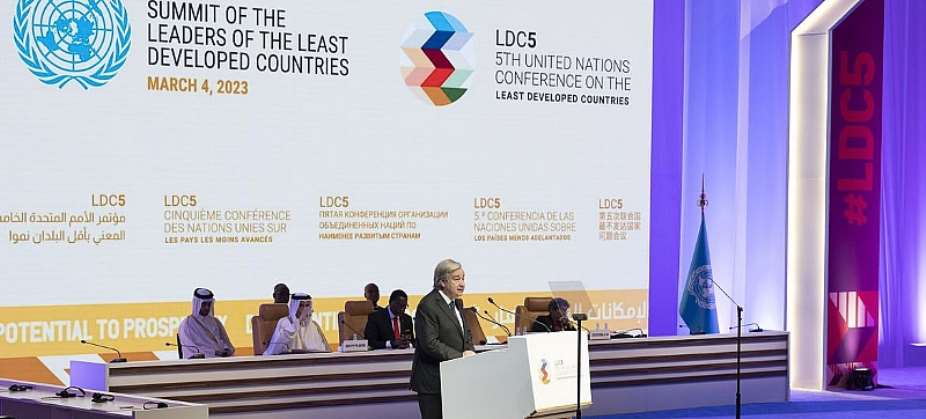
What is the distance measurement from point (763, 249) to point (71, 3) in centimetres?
631

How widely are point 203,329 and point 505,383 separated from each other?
13.0 ft

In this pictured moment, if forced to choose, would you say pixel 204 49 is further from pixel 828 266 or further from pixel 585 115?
pixel 828 266

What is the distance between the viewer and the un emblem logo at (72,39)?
Answer: 29.0 feet

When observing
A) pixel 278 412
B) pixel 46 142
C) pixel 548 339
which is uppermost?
pixel 46 142

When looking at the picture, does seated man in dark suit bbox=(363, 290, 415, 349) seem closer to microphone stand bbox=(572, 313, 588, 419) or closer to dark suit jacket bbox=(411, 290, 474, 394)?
dark suit jacket bbox=(411, 290, 474, 394)

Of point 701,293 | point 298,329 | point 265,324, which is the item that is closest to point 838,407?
point 701,293

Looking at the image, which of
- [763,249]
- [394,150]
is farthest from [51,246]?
[763,249]

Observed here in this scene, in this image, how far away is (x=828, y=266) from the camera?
451 inches

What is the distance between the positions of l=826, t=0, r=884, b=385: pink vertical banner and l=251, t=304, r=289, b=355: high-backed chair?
5010mm

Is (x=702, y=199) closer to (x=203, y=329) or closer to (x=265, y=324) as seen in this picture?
(x=265, y=324)

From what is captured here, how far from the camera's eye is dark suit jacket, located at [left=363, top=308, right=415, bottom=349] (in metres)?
9.41

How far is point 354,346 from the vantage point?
28.4 ft

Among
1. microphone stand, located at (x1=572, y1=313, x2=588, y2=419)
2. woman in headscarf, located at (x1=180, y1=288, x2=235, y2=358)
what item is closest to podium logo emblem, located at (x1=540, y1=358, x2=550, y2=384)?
microphone stand, located at (x1=572, y1=313, x2=588, y2=419)

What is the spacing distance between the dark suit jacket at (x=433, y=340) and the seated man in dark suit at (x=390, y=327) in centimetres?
317
